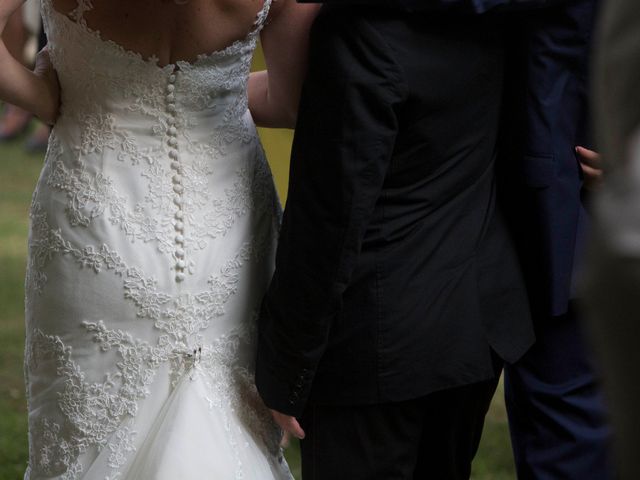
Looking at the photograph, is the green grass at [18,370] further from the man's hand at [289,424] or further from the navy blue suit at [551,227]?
the man's hand at [289,424]

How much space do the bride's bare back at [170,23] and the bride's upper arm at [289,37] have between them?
64mm

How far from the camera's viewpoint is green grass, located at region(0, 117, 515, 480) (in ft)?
14.0

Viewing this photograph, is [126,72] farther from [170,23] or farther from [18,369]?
[18,369]

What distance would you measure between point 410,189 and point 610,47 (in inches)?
52.0

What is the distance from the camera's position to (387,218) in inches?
91.5

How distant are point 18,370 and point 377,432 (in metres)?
3.40

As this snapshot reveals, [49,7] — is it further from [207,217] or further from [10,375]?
[10,375]

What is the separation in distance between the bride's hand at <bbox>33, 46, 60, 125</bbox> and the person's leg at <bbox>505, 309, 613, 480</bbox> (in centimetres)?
119

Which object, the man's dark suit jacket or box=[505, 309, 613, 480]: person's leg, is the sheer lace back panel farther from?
box=[505, 309, 613, 480]: person's leg

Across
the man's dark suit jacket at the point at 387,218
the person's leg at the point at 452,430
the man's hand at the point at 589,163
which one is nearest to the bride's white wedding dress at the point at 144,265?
the man's dark suit jacket at the point at 387,218

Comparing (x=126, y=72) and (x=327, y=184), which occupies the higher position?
(x=126, y=72)

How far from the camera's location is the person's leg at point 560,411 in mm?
2883

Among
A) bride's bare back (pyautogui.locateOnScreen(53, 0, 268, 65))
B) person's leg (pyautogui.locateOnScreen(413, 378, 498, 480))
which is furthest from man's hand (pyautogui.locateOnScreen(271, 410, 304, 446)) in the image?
bride's bare back (pyautogui.locateOnScreen(53, 0, 268, 65))

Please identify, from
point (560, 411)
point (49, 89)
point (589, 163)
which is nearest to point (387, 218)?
point (589, 163)
